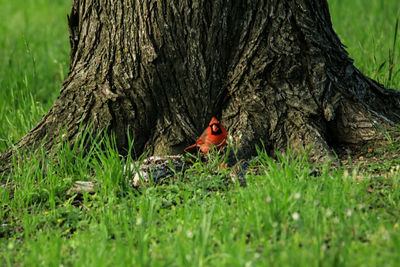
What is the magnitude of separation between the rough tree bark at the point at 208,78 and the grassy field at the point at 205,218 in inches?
13.9

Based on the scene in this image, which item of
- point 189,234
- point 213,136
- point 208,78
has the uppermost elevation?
point 208,78

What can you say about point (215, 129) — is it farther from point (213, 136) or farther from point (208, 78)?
point (208, 78)

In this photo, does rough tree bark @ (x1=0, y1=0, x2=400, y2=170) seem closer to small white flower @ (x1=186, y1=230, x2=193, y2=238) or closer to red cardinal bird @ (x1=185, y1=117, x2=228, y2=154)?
red cardinal bird @ (x1=185, y1=117, x2=228, y2=154)

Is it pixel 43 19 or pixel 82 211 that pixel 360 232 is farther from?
pixel 43 19

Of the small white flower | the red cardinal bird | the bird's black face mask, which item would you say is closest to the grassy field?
the small white flower

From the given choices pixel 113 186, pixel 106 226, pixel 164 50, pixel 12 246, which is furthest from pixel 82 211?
pixel 164 50

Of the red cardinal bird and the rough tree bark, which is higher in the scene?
the rough tree bark

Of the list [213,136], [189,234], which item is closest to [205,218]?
[189,234]

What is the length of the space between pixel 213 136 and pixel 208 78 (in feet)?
1.74

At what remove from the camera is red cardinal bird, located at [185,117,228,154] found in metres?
3.94

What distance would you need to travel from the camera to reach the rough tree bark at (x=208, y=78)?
405cm

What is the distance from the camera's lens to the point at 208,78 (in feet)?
13.7

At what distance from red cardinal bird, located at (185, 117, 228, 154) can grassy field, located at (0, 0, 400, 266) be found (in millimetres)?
199

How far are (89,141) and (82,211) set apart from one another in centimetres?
83
